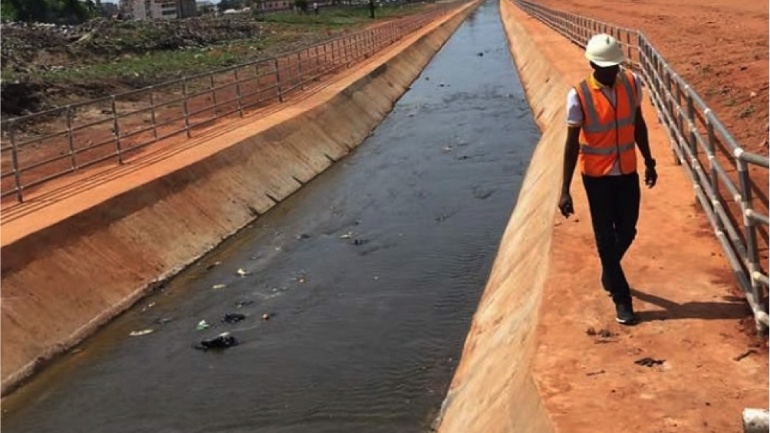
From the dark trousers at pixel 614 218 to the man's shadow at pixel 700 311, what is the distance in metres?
0.26

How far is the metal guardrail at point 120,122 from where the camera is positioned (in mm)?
14704

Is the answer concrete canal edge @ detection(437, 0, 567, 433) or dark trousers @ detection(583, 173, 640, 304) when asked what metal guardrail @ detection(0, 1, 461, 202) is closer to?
concrete canal edge @ detection(437, 0, 567, 433)

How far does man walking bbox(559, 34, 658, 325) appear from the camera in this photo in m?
5.59

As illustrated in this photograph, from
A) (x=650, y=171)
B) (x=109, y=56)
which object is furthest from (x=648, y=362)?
(x=109, y=56)

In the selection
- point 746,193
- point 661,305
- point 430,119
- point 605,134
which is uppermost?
point 605,134

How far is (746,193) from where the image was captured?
18.2 ft

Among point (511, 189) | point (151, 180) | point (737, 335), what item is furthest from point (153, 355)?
point (511, 189)

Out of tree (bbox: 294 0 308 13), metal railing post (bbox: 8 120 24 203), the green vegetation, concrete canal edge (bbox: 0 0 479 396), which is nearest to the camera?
concrete canal edge (bbox: 0 0 479 396)

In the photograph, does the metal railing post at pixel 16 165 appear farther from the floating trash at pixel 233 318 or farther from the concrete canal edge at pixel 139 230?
the floating trash at pixel 233 318

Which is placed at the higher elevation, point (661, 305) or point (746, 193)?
point (746, 193)

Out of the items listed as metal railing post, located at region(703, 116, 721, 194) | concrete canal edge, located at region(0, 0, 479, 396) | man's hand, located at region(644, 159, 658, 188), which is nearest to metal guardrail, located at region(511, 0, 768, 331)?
metal railing post, located at region(703, 116, 721, 194)

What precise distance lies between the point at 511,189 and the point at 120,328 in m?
9.11

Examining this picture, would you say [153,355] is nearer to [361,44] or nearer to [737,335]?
[737,335]

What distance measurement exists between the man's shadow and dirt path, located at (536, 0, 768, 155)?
4.91 metres
